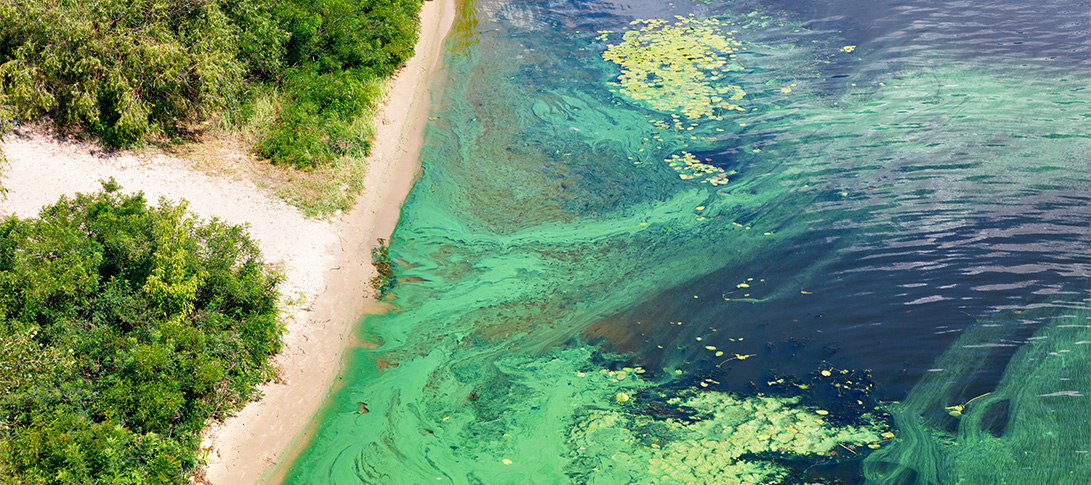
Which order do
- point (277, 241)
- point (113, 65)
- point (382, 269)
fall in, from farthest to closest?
point (113, 65), point (382, 269), point (277, 241)

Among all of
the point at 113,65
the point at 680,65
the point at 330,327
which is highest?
the point at 113,65

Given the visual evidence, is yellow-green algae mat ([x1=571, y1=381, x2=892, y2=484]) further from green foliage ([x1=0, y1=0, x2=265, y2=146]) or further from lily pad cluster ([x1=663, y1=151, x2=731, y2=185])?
green foliage ([x1=0, y1=0, x2=265, y2=146])

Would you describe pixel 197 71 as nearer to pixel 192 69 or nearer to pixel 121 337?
pixel 192 69

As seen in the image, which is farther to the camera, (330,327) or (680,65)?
(680,65)

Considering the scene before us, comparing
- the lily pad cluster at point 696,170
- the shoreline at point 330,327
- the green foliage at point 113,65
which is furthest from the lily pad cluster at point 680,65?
the green foliage at point 113,65

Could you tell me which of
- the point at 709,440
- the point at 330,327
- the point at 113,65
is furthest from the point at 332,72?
the point at 709,440

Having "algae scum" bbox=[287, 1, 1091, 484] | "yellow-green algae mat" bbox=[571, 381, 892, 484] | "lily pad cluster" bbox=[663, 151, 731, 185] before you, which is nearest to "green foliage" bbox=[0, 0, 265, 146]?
"algae scum" bbox=[287, 1, 1091, 484]

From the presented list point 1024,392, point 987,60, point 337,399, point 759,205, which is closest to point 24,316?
point 337,399
